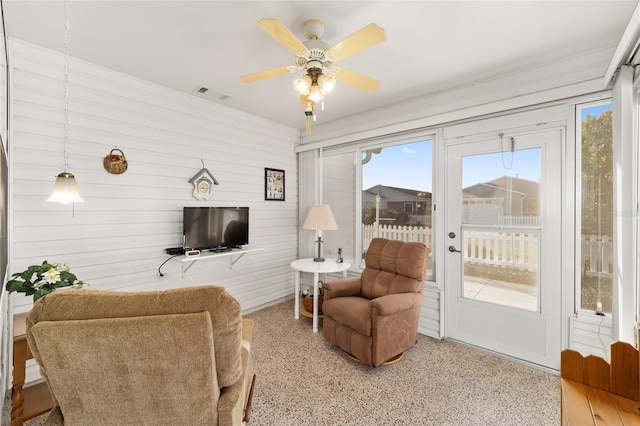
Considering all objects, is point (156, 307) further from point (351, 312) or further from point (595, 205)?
point (595, 205)

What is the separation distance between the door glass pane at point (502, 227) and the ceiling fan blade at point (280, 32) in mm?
2144

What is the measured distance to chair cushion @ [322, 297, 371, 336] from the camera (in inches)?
95.7

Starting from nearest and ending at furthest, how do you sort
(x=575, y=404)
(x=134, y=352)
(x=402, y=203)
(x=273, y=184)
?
(x=134, y=352), (x=575, y=404), (x=402, y=203), (x=273, y=184)

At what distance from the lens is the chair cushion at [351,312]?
2.43 meters

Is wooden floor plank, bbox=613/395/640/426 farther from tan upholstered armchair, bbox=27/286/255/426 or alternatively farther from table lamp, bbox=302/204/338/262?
table lamp, bbox=302/204/338/262

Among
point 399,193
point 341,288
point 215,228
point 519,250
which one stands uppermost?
point 399,193

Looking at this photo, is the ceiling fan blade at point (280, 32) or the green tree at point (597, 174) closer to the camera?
the ceiling fan blade at point (280, 32)

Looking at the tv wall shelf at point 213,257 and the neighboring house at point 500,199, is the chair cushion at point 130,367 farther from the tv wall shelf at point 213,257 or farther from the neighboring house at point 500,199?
the neighboring house at point 500,199

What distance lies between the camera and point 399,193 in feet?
11.8

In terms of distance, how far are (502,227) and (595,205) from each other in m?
0.68

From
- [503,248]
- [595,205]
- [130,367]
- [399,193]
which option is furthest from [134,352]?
[595,205]

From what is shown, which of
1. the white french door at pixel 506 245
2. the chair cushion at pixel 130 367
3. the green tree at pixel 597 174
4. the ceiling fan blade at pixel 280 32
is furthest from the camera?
the white french door at pixel 506 245

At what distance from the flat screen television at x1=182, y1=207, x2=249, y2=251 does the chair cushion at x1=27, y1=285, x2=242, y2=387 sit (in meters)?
2.04

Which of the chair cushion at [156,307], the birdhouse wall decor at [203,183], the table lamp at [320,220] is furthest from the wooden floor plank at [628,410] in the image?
the birdhouse wall decor at [203,183]
